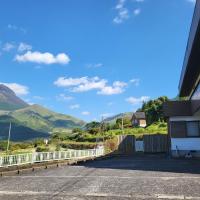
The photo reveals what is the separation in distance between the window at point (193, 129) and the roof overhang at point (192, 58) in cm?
348

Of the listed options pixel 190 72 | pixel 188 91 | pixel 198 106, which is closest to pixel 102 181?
pixel 198 106

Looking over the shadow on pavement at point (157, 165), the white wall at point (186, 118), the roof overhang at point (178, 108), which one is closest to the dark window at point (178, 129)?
the white wall at point (186, 118)

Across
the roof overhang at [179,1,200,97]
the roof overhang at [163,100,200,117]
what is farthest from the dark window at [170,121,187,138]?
the roof overhang at [179,1,200,97]

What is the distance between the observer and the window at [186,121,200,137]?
86.8 feet

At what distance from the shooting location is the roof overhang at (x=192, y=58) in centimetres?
1493

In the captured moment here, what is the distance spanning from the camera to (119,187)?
33.5 feet

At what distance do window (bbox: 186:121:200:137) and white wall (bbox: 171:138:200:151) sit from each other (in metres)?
0.46

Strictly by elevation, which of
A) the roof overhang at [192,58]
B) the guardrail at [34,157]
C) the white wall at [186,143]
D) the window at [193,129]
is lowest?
the guardrail at [34,157]

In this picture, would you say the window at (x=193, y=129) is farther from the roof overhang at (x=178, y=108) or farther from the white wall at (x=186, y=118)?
the roof overhang at (x=178, y=108)

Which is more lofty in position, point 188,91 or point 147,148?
point 188,91

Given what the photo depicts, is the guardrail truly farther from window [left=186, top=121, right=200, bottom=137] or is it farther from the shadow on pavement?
window [left=186, top=121, right=200, bottom=137]

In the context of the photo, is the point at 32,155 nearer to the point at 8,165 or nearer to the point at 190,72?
the point at 8,165

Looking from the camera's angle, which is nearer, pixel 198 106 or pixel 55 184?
pixel 55 184

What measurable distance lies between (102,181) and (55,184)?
180 cm
